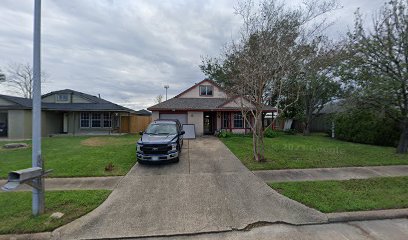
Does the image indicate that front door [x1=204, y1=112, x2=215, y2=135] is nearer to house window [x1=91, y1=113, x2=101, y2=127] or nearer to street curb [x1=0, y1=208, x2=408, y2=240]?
→ house window [x1=91, y1=113, x2=101, y2=127]

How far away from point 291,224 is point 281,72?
662 cm

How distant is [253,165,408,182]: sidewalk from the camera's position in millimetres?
7041

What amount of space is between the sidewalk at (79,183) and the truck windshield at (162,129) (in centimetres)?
309

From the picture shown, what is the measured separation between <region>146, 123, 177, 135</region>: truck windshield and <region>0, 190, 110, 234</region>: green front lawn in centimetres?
430

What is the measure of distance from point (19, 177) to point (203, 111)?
15.8 m

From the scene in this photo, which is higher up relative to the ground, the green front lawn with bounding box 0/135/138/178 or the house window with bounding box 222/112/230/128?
the house window with bounding box 222/112/230/128

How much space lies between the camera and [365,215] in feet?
15.1

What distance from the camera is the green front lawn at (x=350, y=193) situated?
4.95m

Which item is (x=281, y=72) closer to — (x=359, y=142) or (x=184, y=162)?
(x=184, y=162)

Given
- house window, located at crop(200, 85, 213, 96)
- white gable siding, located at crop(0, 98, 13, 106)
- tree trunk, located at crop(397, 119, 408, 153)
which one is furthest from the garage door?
tree trunk, located at crop(397, 119, 408, 153)

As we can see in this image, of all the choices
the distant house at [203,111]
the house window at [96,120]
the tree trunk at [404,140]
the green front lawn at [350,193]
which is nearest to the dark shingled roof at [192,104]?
the distant house at [203,111]

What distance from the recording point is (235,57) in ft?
35.7

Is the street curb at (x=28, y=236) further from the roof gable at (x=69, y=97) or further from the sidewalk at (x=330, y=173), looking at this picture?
the roof gable at (x=69, y=97)

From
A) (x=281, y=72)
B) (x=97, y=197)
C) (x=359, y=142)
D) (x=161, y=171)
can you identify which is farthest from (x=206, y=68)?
(x=97, y=197)
